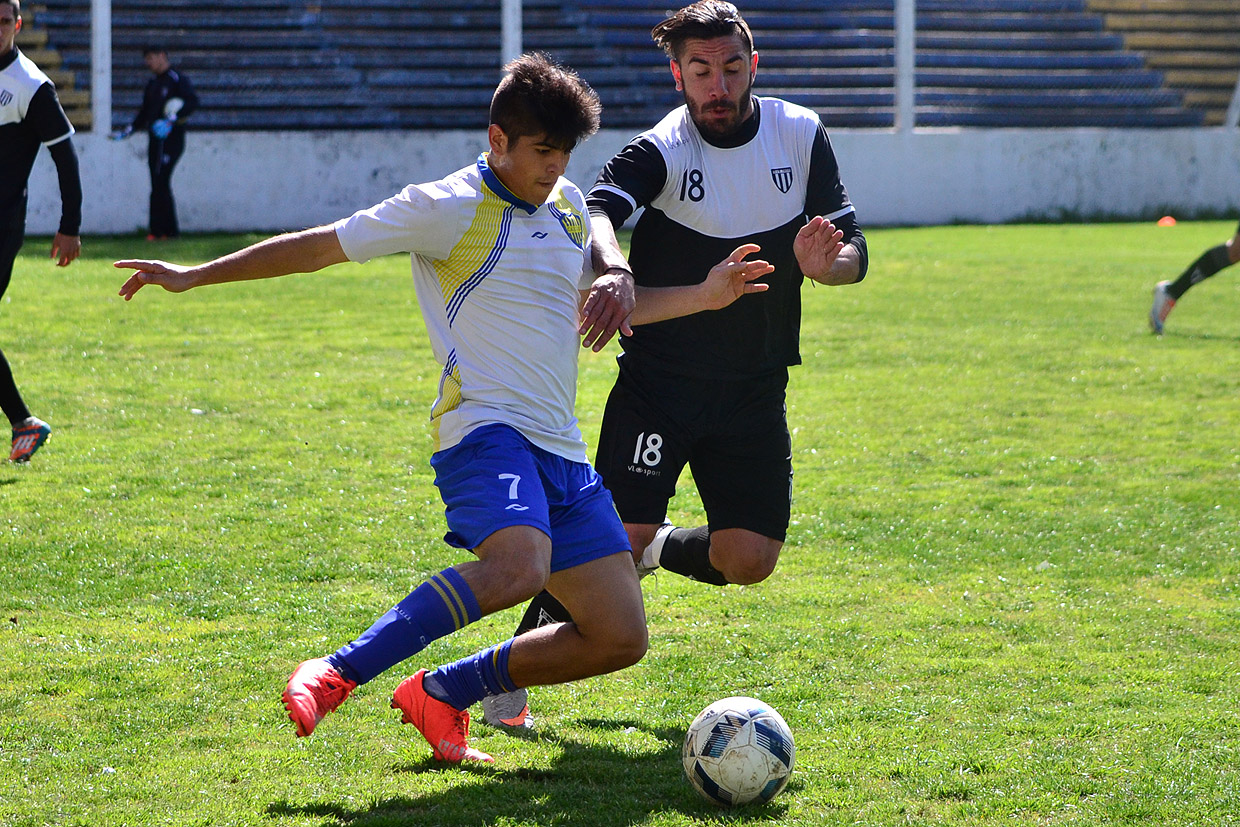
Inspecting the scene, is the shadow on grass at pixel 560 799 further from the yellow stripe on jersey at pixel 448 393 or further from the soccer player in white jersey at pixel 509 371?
the yellow stripe on jersey at pixel 448 393

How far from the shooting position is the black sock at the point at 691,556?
4863 mm

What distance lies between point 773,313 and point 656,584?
1.39m

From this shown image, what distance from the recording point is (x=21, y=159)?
7.57 meters

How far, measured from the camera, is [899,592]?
554cm

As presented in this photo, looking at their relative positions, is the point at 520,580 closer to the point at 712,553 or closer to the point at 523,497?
the point at 523,497

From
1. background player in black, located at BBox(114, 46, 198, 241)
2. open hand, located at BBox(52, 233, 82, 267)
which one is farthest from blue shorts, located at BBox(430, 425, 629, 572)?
background player in black, located at BBox(114, 46, 198, 241)

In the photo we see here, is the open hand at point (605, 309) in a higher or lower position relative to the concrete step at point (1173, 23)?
lower

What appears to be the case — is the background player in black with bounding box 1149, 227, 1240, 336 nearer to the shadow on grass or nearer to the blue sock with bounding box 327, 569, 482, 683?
the shadow on grass

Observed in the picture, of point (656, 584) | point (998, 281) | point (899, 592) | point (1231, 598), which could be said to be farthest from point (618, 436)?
point (998, 281)

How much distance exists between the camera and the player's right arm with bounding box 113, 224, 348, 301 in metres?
3.56

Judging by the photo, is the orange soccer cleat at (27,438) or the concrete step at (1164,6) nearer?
the orange soccer cleat at (27,438)

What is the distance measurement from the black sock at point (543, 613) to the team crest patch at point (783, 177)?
1.60m

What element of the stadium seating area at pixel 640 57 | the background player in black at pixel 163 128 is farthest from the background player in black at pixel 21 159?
the stadium seating area at pixel 640 57

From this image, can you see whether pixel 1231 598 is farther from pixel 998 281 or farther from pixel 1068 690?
pixel 998 281
